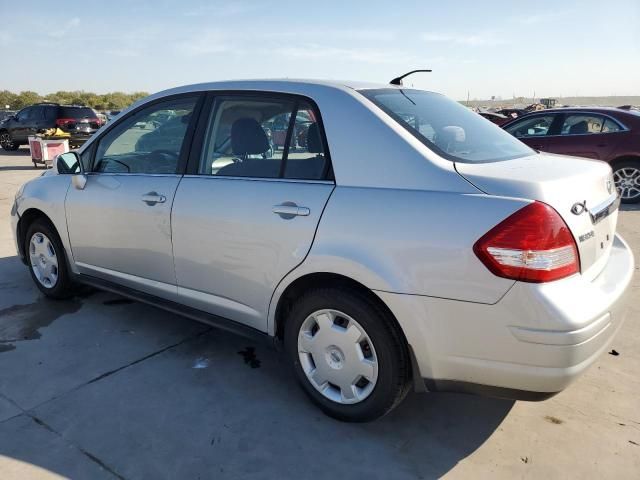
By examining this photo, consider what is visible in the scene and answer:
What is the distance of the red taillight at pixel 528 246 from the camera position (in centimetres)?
204

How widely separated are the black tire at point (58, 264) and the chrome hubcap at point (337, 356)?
244 cm

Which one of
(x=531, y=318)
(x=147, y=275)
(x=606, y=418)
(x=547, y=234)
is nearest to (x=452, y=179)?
(x=547, y=234)

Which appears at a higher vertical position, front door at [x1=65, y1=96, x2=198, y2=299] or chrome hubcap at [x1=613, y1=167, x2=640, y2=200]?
front door at [x1=65, y1=96, x2=198, y2=299]

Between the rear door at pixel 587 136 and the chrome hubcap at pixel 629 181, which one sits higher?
the rear door at pixel 587 136

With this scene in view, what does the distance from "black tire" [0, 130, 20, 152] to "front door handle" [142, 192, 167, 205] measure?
1874cm

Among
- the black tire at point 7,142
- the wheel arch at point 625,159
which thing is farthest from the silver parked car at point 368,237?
the black tire at point 7,142

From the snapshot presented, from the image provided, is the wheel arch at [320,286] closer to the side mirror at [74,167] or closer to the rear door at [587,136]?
the side mirror at [74,167]

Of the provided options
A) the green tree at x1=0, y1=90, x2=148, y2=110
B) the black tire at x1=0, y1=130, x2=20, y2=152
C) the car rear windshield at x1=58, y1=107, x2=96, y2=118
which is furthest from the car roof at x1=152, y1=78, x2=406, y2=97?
the green tree at x1=0, y1=90, x2=148, y2=110

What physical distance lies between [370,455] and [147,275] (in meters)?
1.91

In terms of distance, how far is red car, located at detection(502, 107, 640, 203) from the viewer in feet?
27.4

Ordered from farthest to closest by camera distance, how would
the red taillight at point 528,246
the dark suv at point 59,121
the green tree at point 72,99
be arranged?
the green tree at point 72,99 < the dark suv at point 59,121 < the red taillight at point 528,246

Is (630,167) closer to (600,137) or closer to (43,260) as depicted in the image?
(600,137)

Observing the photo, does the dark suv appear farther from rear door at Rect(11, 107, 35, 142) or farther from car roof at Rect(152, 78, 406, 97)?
car roof at Rect(152, 78, 406, 97)

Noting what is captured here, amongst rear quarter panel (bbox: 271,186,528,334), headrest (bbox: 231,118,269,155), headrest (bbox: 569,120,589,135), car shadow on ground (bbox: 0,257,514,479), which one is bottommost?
car shadow on ground (bbox: 0,257,514,479)
